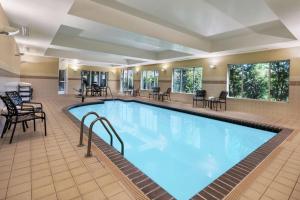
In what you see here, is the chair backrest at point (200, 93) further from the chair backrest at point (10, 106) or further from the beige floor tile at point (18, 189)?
the beige floor tile at point (18, 189)

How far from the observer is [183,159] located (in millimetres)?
3273

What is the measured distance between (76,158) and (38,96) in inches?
349

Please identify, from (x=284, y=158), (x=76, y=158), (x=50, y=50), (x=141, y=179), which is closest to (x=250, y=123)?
(x=284, y=158)

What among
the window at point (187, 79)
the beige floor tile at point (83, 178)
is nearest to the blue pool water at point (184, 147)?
the beige floor tile at point (83, 178)

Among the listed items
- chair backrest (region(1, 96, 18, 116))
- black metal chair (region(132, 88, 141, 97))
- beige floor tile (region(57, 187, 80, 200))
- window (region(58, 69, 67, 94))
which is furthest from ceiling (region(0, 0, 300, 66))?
window (region(58, 69, 67, 94))

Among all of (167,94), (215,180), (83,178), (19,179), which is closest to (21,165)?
(19,179)

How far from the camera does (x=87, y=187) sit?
5.69ft

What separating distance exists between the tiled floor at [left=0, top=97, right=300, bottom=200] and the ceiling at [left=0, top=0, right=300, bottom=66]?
2.41 m

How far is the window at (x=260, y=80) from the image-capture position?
20.4 ft

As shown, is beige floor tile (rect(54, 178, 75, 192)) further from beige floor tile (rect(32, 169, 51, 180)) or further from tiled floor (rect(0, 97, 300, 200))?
beige floor tile (rect(32, 169, 51, 180))

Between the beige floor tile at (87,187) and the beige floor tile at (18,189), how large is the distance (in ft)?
1.62

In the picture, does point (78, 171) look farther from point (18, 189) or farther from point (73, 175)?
point (18, 189)

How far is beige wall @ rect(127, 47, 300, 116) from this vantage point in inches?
230

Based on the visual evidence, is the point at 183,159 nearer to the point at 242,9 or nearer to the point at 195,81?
the point at 242,9
